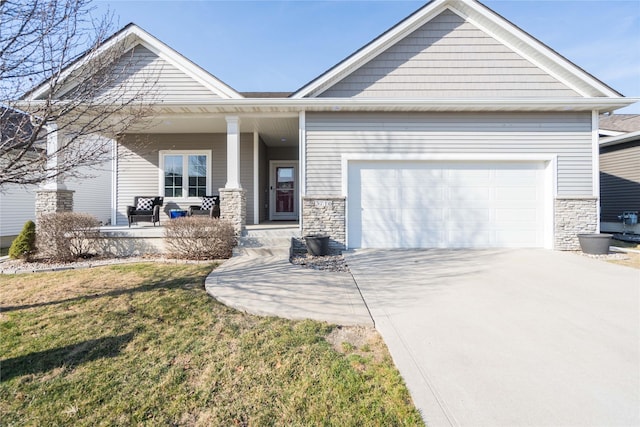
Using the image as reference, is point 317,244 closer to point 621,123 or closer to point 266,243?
point 266,243

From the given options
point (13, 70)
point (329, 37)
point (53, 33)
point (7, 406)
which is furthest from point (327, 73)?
point (7, 406)

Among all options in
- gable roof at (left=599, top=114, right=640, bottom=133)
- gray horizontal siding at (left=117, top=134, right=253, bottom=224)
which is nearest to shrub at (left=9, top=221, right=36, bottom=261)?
gray horizontal siding at (left=117, top=134, right=253, bottom=224)

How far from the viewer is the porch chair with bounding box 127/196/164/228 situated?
26.9ft

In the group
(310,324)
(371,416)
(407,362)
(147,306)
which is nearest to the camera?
(371,416)

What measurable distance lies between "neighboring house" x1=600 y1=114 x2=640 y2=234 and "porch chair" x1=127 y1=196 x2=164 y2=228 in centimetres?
1572

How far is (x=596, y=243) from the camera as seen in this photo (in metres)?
6.78

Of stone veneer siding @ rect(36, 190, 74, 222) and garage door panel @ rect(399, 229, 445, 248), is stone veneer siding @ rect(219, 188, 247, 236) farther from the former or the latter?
garage door panel @ rect(399, 229, 445, 248)

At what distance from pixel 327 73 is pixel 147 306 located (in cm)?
635

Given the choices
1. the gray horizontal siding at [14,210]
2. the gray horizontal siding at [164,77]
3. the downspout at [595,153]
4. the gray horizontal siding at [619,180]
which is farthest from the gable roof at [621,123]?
the gray horizontal siding at [14,210]

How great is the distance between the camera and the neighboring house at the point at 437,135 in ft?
23.9

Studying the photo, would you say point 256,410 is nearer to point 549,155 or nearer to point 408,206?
point 408,206

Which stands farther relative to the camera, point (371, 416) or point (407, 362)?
point (407, 362)

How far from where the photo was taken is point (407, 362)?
2389 millimetres

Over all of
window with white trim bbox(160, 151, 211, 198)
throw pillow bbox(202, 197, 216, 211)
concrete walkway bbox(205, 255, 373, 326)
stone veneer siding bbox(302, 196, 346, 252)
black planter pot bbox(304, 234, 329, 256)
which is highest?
window with white trim bbox(160, 151, 211, 198)
